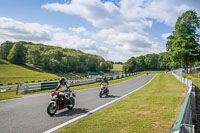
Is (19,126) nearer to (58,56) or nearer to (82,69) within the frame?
(58,56)

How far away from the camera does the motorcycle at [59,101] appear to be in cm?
684

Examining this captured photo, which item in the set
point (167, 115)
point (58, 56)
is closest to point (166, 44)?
point (167, 115)

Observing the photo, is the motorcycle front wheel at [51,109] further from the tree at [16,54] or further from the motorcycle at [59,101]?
the tree at [16,54]

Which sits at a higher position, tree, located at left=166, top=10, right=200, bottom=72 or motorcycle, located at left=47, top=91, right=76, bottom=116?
tree, located at left=166, top=10, right=200, bottom=72

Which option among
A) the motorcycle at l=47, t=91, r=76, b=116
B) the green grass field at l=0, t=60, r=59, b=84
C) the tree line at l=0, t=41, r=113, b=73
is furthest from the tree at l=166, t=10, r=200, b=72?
the tree line at l=0, t=41, r=113, b=73

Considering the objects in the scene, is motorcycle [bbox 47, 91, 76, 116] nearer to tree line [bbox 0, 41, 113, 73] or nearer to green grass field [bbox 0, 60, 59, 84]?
green grass field [bbox 0, 60, 59, 84]

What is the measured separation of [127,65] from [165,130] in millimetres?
126827

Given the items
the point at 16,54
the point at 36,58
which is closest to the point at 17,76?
the point at 16,54

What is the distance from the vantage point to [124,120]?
5.83m

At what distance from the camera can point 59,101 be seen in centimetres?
734

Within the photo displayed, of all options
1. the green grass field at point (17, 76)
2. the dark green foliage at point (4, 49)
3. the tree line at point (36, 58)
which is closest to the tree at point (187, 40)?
the green grass field at point (17, 76)

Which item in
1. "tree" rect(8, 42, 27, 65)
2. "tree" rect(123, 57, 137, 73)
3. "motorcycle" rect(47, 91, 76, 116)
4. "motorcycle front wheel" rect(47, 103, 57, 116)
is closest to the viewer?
"motorcycle front wheel" rect(47, 103, 57, 116)

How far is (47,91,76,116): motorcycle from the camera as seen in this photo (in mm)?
6844

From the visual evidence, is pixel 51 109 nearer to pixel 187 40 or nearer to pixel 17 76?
pixel 187 40
